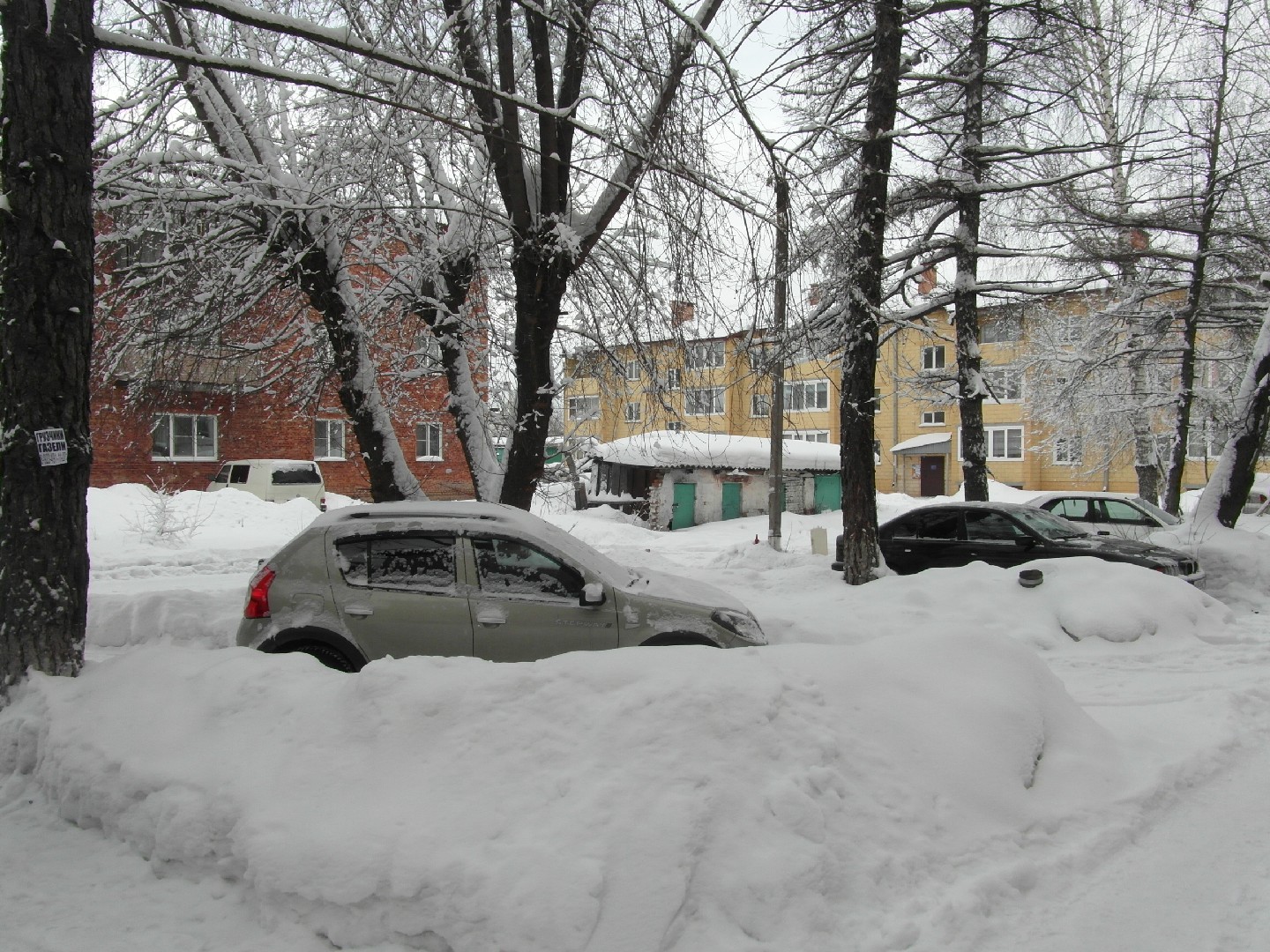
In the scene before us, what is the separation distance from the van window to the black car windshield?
19.1 m

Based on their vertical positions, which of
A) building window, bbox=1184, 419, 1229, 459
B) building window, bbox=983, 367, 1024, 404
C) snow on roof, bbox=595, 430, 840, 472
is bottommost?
snow on roof, bbox=595, 430, 840, 472

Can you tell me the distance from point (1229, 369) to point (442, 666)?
2691 cm

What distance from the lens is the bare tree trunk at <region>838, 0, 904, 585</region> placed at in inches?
462

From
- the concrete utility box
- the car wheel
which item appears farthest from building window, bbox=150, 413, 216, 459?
A: the car wheel

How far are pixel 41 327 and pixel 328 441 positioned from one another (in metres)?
25.1

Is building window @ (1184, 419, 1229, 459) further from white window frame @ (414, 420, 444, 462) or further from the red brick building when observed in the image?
white window frame @ (414, 420, 444, 462)

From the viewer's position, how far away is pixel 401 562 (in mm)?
6246

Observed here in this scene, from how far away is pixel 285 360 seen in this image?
10.5 m

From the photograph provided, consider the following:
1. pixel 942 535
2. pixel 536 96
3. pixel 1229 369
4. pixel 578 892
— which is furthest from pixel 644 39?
pixel 1229 369

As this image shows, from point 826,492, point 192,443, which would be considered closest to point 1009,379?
point 826,492

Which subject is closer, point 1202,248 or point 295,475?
point 1202,248

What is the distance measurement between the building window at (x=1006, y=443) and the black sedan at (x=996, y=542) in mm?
32831

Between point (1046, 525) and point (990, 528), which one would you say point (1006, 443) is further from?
point (990, 528)

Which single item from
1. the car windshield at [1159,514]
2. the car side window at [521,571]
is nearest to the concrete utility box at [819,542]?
the car windshield at [1159,514]
